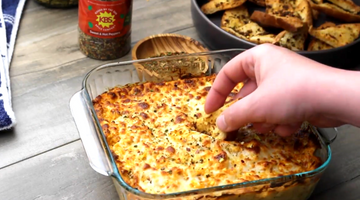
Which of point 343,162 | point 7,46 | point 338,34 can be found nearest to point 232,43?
point 338,34

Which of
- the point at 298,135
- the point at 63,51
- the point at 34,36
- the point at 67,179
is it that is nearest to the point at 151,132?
the point at 67,179

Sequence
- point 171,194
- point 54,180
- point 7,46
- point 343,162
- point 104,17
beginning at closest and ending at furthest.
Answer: point 171,194, point 54,180, point 343,162, point 104,17, point 7,46

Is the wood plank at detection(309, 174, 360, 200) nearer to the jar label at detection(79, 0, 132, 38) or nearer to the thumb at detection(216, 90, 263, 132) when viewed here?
the thumb at detection(216, 90, 263, 132)

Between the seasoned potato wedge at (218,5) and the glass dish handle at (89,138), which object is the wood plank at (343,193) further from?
the seasoned potato wedge at (218,5)

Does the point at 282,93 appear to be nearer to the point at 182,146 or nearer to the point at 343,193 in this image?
the point at 182,146

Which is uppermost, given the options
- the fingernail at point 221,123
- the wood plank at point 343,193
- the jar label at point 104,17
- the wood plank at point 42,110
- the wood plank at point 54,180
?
the jar label at point 104,17

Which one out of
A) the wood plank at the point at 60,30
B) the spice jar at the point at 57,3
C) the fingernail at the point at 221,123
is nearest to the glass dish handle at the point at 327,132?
the fingernail at the point at 221,123
